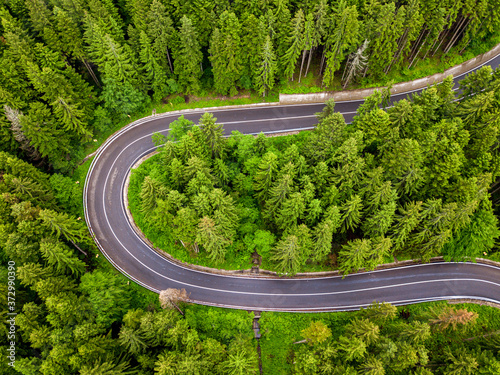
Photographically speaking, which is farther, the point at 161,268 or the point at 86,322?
the point at 161,268

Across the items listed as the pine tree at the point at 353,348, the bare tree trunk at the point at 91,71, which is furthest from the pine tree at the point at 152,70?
the pine tree at the point at 353,348

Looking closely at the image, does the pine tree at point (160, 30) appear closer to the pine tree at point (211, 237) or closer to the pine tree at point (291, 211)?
the pine tree at point (211, 237)

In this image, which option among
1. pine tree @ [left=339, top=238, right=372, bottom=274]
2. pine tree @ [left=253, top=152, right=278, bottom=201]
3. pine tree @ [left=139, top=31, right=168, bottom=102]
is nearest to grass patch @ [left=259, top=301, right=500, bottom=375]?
pine tree @ [left=339, top=238, right=372, bottom=274]

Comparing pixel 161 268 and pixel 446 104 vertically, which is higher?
pixel 446 104

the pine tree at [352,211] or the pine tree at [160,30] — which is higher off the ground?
the pine tree at [160,30]

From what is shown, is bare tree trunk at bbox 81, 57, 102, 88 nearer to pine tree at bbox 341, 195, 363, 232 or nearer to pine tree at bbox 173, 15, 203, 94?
pine tree at bbox 173, 15, 203, 94

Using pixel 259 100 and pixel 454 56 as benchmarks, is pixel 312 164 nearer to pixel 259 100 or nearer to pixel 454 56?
pixel 259 100

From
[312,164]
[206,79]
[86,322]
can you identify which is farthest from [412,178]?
[86,322]
